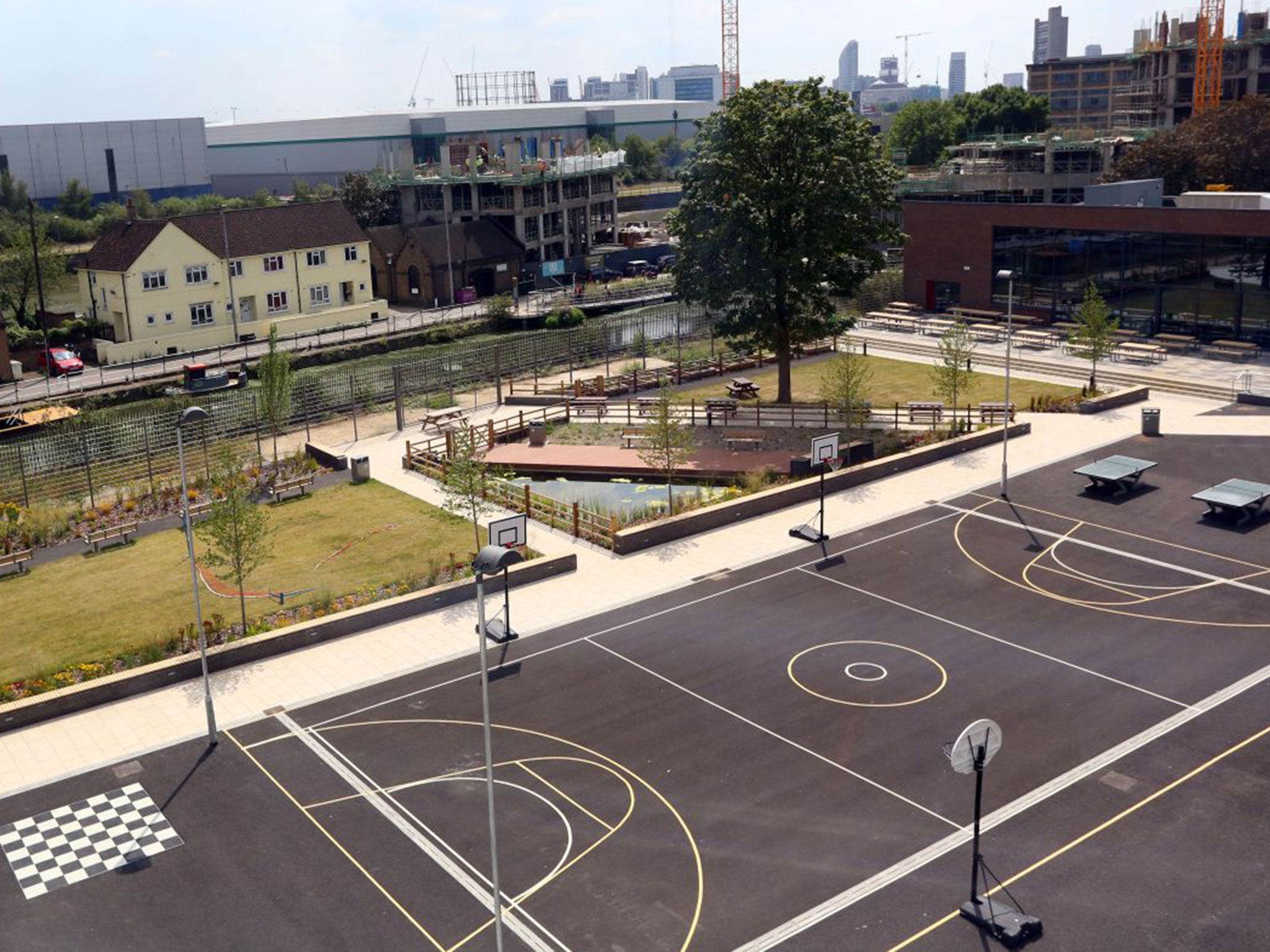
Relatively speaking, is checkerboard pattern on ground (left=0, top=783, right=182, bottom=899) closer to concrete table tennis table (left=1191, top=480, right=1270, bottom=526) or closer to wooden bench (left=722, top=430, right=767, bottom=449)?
wooden bench (left=722, top=430, right=767, bottom=449)

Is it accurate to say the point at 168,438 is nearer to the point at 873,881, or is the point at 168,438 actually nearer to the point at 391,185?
the point at 873,881

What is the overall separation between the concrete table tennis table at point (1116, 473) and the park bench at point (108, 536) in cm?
A: 2782

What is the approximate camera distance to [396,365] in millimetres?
48406

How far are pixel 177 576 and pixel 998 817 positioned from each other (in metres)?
22.1

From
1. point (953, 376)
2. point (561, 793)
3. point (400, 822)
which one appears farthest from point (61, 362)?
point (561, 793)

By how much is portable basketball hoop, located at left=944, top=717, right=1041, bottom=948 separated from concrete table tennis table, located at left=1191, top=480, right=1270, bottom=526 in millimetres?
19310

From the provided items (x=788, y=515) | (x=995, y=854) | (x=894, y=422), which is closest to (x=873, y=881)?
(x=995, y=854)

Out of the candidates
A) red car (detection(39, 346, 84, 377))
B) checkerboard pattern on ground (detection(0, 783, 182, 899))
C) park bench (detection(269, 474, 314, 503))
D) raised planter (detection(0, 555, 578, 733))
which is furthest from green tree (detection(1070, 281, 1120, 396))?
red car (detection(39, 346, 84, 377))

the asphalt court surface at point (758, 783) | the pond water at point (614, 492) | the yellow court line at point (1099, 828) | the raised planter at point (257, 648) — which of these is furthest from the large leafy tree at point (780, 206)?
the yellow court line at point (1099, 828)

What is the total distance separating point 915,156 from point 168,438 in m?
98.2

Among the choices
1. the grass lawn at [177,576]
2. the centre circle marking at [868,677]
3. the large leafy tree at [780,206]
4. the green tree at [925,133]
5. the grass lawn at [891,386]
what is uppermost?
the green tree at [925,133]

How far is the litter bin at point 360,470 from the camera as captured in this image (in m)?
40.3

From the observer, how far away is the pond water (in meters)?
37.2

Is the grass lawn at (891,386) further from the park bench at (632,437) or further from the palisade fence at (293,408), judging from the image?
the palisade fence at (293,408)
